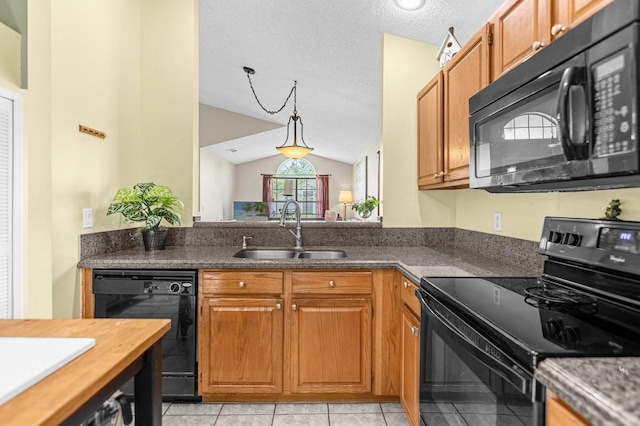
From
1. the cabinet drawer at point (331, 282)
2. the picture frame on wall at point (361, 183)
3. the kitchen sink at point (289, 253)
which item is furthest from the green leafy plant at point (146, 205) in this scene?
the picture frame on wall at point (361, 183)

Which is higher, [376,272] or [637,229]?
[637,229]

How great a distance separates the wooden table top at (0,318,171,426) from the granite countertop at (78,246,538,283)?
97cm

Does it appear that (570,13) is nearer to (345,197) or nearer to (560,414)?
→ (560,414)

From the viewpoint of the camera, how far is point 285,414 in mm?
2074

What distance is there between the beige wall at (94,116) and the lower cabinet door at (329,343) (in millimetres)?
1139

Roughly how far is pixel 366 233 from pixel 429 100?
0.97 m

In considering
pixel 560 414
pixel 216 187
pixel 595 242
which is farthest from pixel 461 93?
pixel 216 187

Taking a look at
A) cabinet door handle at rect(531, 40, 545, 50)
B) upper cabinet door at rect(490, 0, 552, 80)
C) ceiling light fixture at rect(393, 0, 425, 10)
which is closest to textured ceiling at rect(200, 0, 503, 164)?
ceiling light fixture at rect(393, 0, 425, 10)

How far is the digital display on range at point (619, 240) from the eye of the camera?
108 centimetres

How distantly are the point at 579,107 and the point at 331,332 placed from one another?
5.22ft

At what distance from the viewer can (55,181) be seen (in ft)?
6.23

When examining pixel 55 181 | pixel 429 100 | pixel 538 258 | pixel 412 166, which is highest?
pixel 429 100

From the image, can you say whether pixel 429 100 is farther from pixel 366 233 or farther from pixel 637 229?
pixel 637 229

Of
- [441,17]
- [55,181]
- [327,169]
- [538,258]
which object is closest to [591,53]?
[538,258]
